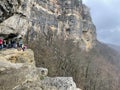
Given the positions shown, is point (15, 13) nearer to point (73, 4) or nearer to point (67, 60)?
point (67, 60)

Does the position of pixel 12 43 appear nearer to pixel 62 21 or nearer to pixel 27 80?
pixel 27 80

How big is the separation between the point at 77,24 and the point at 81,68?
267 ft

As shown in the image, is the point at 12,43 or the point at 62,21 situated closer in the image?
the point at 12,43

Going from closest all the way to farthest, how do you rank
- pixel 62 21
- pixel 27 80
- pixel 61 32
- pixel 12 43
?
pixel 27 80, pixel 12 43, pixel 61 32, pixel 62 21

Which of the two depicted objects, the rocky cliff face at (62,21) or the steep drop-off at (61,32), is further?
the rocky cliff face at (62,21)

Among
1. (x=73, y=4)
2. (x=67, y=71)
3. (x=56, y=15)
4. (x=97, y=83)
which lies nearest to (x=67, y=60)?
(x=67, y=71)

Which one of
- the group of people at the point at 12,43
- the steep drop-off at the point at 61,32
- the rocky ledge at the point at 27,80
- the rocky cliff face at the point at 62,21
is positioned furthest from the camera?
the rocky cliff face at the point at 62,21

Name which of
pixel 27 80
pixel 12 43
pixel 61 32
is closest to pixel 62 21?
pixel 61 32

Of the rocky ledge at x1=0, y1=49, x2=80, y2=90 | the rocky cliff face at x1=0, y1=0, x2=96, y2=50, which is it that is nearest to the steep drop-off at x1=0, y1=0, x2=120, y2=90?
the rocky cliff face at x1=0, y1=0, x2=96, y2=50

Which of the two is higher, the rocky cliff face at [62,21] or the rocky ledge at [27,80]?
the rocky cliff face at [62,21]

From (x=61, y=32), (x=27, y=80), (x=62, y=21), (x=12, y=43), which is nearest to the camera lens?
(x=27, y=80)

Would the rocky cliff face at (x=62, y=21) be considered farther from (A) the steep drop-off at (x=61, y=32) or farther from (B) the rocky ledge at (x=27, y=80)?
(B) the rocky ledge at (x=27, y=80)

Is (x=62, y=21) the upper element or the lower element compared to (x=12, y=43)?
upper

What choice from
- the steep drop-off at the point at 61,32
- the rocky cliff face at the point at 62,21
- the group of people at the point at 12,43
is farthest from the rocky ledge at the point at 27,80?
the rocky cliff face at the point at 62,21
